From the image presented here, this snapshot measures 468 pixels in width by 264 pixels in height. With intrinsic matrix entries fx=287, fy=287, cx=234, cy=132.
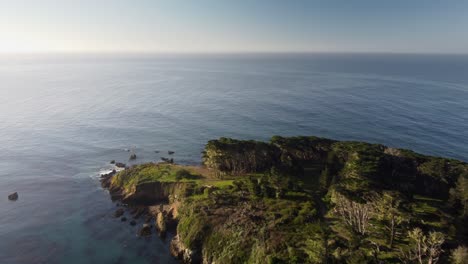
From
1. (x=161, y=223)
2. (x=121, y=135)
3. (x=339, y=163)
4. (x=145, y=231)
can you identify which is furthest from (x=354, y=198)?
(x=121, y=135)

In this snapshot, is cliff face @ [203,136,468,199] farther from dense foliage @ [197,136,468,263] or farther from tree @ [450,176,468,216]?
tree @ [450,176,468,216]

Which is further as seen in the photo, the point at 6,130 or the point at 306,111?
the point at 306,111

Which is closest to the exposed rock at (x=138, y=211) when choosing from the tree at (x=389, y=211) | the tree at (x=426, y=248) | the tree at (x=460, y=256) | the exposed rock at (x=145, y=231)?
the exposed rock at (x=145, y=231)

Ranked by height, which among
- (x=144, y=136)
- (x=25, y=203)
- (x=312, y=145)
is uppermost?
(x=312, y=145)

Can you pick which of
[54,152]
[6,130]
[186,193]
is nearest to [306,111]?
[186,193]

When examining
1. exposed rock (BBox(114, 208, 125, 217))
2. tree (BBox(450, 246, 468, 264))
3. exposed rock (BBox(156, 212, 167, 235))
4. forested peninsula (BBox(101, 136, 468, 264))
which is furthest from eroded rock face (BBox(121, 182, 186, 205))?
tree (BBox(450, 246, 468, 264))

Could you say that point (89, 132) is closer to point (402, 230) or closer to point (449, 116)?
point (402, 230)

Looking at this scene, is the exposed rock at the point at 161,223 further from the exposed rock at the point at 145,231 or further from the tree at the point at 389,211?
the tree at the point at 389,211

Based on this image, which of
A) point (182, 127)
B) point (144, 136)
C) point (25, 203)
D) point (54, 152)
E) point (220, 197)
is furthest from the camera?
point (182, 127)
